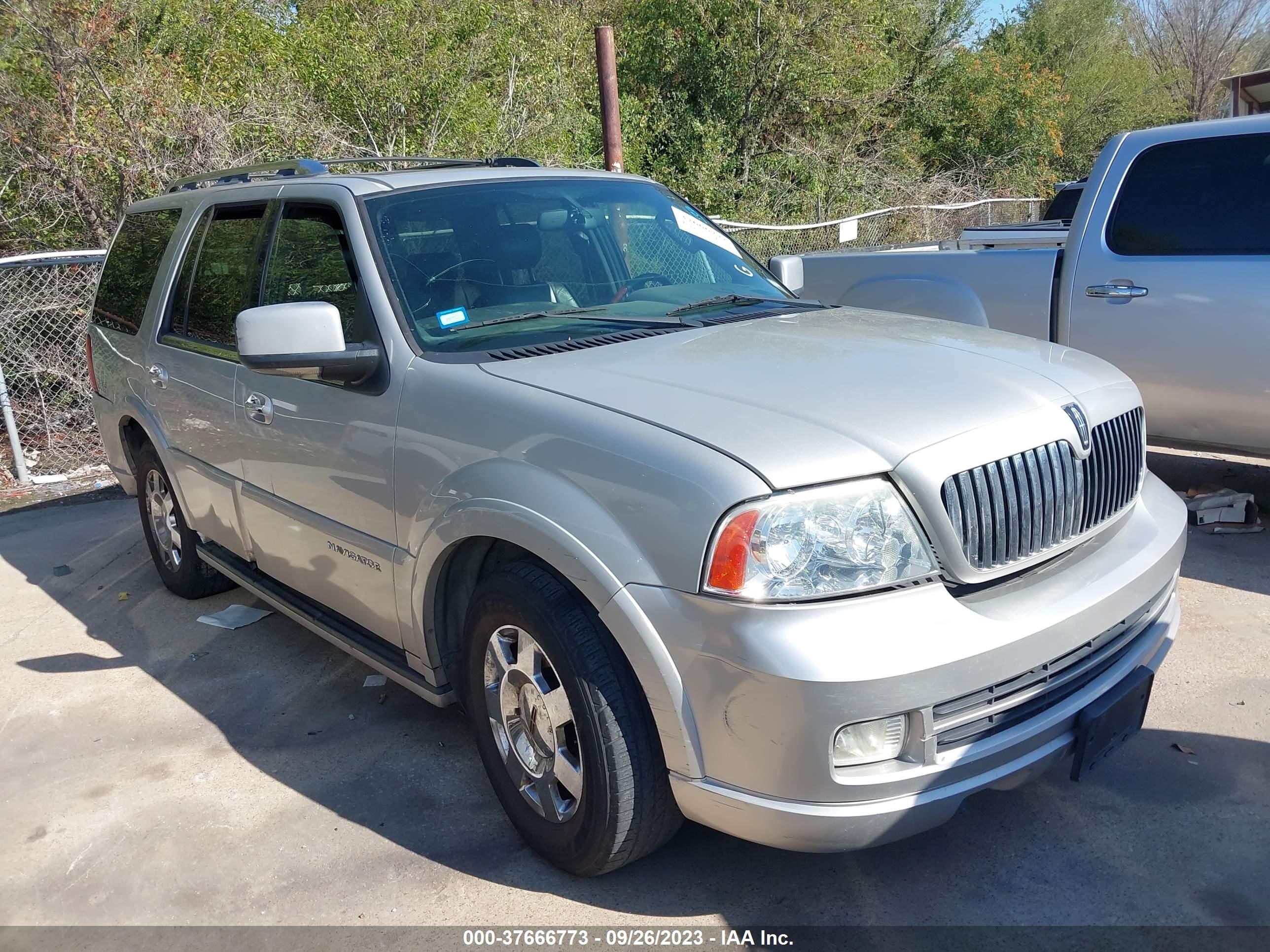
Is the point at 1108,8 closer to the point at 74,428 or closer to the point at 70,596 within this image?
the point at 74,428

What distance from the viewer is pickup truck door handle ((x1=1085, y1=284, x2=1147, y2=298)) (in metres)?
5.30

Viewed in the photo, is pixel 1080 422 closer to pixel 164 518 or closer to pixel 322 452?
pixel 322 452

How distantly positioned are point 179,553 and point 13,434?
3629 mm

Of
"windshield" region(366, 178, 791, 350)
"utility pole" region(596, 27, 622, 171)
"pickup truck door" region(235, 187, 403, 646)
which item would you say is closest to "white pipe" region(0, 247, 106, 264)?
"utility pole" region(596, 27, 622, 171)

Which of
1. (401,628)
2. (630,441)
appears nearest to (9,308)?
(401,628)

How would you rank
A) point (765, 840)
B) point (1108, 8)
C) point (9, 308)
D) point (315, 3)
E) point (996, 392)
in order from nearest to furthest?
point (765, 840) → point (996, 392) → point (9, 308) → point (315, 3) → point (1108, 8)

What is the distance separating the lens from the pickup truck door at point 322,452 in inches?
132

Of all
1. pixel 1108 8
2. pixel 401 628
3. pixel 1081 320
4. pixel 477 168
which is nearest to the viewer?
pixel 401 628

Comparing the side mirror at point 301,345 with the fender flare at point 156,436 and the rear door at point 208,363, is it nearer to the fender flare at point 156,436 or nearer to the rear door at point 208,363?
the rear door at point 208,363

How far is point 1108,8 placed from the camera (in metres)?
28.2

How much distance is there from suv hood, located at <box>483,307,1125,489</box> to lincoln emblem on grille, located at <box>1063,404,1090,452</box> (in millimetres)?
47

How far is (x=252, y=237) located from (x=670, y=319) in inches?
71.4

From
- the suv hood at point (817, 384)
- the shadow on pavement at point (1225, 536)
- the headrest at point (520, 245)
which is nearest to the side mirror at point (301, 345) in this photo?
the suv hood at point (817, 384)

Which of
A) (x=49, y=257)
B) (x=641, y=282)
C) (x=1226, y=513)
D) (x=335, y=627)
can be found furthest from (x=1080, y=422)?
(x=49, y=257)
